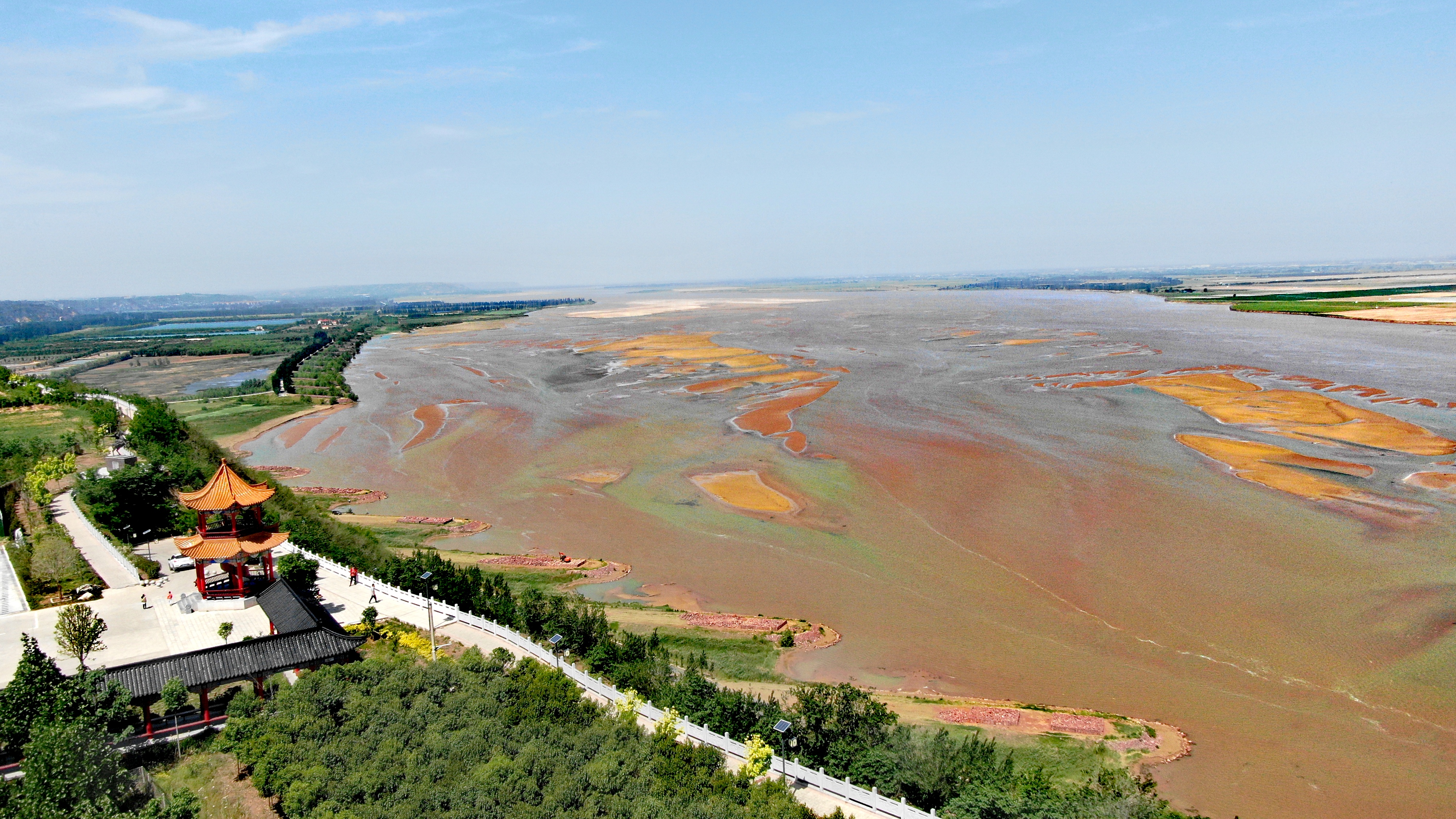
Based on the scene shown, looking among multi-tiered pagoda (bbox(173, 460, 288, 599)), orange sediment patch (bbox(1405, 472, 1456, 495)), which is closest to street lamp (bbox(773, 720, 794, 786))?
multi-tiered pagoda (bbox(173, 460, 288, 599))

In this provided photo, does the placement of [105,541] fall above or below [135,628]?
above

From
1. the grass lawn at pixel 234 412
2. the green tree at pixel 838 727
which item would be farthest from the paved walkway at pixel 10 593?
the grass lawn at pixel 234 412

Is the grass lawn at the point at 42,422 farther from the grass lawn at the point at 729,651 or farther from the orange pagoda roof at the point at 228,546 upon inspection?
the grass lawn at the point at 729,651

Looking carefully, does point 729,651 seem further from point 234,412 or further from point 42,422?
point 234,412

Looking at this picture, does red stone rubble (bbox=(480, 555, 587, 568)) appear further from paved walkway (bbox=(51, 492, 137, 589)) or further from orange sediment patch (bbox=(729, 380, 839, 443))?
orange sediment patch (bbox=(729, 380, 839, 443))

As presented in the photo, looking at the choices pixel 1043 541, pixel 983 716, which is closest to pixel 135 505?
pixel 983 716
